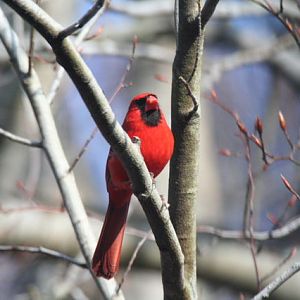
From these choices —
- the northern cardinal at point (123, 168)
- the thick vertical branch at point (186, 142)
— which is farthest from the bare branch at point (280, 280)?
the northern cardinal at point (123, 168)

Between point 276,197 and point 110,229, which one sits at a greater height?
point 110,229

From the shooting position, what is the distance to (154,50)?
5789 millimetres

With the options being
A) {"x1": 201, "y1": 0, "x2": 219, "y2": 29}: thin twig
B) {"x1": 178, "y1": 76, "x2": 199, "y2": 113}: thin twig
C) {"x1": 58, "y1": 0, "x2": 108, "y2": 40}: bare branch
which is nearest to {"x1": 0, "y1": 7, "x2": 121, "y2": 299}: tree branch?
{"x1": 178, "y1": 76, "x2": 199, "y2": 113}: thin twig

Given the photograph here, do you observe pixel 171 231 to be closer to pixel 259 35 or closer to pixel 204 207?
pixel 204 207

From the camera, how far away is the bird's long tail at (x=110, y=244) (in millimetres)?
2744

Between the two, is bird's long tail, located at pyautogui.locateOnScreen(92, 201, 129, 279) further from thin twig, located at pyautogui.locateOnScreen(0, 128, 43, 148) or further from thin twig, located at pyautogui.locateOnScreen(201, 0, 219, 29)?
thin twig, located at pyautogui.locateOnScreen(201, 0, 219, 29)

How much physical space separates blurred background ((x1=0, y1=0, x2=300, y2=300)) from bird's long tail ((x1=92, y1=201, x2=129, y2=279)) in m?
0.62

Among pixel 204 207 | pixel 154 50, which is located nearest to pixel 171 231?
pixel 154 50

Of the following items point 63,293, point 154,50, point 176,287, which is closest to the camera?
point 176,287

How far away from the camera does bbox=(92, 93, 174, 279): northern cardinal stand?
2.65 meters

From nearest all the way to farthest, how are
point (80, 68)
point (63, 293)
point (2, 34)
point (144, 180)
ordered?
point (80, 68) < point (144, 180) < point (2, 34) < point (63, 293)

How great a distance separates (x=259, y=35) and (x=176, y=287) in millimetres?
5599

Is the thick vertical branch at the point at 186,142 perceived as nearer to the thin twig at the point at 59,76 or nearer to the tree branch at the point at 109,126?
the tree branch at the point at 109,126

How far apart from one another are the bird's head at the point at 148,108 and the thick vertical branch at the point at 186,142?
0.94ft
